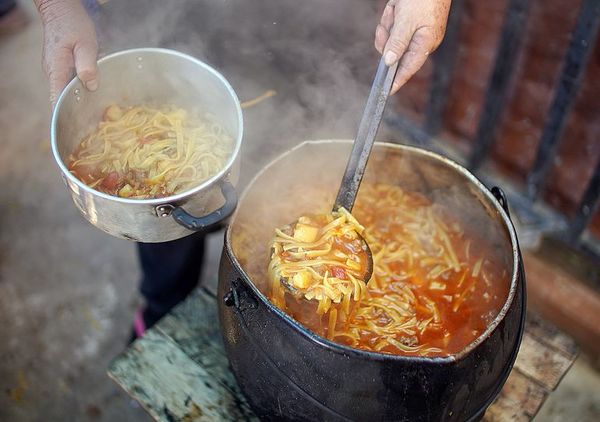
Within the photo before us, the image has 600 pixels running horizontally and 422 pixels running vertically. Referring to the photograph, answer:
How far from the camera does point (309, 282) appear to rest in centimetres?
212

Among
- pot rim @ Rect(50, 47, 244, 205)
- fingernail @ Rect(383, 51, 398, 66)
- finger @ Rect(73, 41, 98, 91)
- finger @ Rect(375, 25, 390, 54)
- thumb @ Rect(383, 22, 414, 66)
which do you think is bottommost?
pot rim @ Rect(50, 47, 244, 205)

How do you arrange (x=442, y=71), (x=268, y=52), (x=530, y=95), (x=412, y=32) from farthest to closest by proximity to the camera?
(x=442, y=71) < (x=530, y=95) < (x=268, y=52) < (x=412, y=32)

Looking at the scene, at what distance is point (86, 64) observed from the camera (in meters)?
2.32

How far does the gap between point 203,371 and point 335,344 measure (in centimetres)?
116

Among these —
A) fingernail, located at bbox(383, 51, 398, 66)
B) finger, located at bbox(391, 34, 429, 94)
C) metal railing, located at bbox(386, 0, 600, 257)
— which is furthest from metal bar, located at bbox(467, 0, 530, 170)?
fingernail, located at bbox(383, 51, 398, 66)

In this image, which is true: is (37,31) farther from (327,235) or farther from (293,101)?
(327,235)

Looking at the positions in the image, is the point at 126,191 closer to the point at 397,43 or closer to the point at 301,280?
the point at 301,280

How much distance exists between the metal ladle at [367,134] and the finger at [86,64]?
41.5 inches

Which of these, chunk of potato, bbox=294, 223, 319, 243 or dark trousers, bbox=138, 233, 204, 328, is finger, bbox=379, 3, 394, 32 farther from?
dark trousers, bbox=138, 233, 204, 328

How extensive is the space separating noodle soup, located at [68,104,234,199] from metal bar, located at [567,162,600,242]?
7.33ft

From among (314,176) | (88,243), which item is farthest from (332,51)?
(88,243)

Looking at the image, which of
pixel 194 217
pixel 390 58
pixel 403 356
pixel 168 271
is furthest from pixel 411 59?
pixel 168 271

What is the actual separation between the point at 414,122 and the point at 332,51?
1.45m

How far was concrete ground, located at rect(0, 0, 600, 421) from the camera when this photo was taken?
3.06 m
